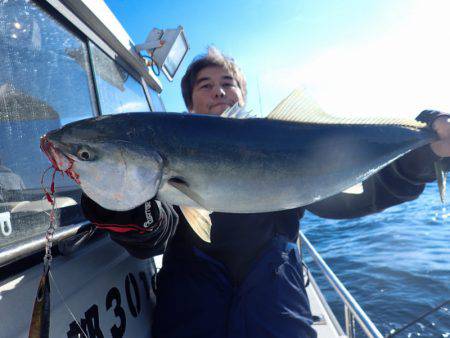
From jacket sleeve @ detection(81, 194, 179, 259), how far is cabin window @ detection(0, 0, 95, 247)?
33 centimetres

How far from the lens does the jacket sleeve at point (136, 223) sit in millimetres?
1760

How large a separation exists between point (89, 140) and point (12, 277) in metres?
0.72

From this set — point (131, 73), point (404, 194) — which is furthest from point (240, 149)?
point (131, 73)

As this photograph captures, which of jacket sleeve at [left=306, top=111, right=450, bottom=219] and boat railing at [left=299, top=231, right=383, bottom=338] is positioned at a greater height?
jacket sleeve at [left=306, top=111, right=450, bottom=219]

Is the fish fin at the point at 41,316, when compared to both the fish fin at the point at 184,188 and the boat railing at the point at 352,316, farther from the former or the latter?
the boat railing at the point at 352,316

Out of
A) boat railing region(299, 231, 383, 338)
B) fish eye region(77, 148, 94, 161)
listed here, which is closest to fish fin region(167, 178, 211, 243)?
fish eye region(77, 148, 94, 161)

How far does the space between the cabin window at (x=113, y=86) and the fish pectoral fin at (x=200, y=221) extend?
1791mm

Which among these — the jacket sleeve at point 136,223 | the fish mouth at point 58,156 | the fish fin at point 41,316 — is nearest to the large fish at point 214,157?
the fish mouth at point 58,156

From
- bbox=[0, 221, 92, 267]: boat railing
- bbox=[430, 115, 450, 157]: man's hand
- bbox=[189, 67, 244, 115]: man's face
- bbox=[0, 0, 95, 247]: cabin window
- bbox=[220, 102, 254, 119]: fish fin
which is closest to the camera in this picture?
bbox=[0, 221, 92, 267]: boat railing

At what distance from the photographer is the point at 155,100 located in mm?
5648

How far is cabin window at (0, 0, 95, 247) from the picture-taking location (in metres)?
1.71

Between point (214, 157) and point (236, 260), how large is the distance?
96cm

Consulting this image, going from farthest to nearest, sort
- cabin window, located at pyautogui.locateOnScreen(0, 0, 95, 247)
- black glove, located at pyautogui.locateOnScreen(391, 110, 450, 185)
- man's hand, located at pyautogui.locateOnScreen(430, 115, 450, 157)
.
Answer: black glove, located at pyautogui.locateOnScreen(391, 110, 450, 185)
man's hand, located at pyautogui.locateOnScreen(430, 115, 450, 157)
cabin window, located at pyautogui.locateOnScreen(0, 0, 95, 247)

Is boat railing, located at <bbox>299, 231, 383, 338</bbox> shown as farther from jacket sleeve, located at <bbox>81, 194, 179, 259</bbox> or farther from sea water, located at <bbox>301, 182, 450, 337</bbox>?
sea water, located at <bbox>301, 182, 450, 337</bbox>
